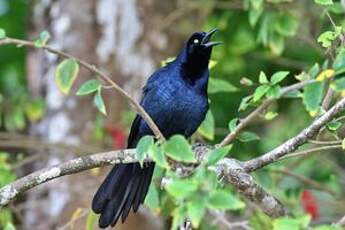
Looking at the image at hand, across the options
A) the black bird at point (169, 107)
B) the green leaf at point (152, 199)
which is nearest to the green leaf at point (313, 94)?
the green leaf at point (152, 199)

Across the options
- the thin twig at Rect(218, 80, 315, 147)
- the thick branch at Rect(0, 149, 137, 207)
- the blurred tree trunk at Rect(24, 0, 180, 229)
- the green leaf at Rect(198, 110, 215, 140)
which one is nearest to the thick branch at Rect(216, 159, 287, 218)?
the thin twig at Rect(218, 80, 315, 147)

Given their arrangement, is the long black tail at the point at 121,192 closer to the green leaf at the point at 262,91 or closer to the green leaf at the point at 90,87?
the green leaf at the point at 90,87

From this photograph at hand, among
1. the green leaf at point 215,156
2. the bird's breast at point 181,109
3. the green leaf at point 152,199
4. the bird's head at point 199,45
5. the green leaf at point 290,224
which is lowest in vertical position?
the green leaf at point 152,199

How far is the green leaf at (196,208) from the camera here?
206 cm

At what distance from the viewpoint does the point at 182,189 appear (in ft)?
6.89

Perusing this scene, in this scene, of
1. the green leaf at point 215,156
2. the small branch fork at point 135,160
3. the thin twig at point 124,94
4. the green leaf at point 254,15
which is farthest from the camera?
the green leaf at point 254,15

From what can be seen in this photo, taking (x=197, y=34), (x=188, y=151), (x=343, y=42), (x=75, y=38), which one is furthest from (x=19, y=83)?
(x=188, y=151)

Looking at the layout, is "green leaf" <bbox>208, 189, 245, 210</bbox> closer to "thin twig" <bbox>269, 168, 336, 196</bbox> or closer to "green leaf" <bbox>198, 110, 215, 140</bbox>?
"green leaf" <bbox>198, 110, 215, 140</bbox>

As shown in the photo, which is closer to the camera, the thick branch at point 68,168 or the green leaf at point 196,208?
the green leaf at point 196,208

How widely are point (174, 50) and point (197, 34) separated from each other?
151 centimetres

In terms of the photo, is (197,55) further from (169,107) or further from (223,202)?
(223,202)

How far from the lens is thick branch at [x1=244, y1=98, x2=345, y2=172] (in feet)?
8.94

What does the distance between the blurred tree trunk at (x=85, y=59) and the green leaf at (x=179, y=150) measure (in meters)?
2.83

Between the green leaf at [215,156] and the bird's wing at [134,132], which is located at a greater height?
the green leaf at [215,156]
